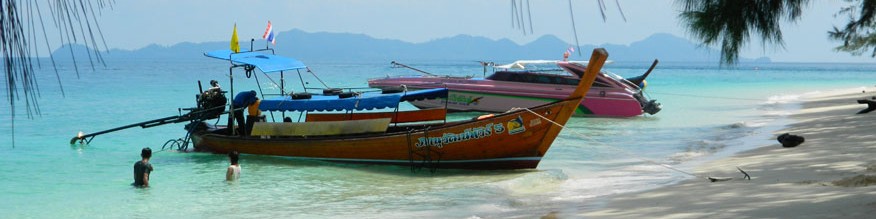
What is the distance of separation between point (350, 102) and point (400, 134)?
58.2 inches

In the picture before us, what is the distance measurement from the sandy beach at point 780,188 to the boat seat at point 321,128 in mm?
4977

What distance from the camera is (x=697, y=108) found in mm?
32938

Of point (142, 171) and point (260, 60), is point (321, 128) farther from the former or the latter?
point (142, 171)

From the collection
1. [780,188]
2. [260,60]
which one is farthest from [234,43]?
[780,188]

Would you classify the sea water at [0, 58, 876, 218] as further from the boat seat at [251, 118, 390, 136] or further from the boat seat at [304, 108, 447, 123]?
the boat seat at [304, 108, 447, 123]

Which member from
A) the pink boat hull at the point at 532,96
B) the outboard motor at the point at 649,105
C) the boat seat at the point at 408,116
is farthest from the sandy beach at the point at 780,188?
the pink boat hull at the point at 532,96

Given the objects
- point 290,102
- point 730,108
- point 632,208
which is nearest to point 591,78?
point 632,208

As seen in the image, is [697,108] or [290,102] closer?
[290,102]

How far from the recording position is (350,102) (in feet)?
50.1

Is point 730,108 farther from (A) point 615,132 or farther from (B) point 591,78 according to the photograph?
(B) point 591,78

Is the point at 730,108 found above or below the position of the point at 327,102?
below

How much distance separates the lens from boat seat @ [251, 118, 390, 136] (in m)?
14.6

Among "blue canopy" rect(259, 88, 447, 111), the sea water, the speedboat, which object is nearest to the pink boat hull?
the speedboat

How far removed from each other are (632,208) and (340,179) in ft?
19.2
